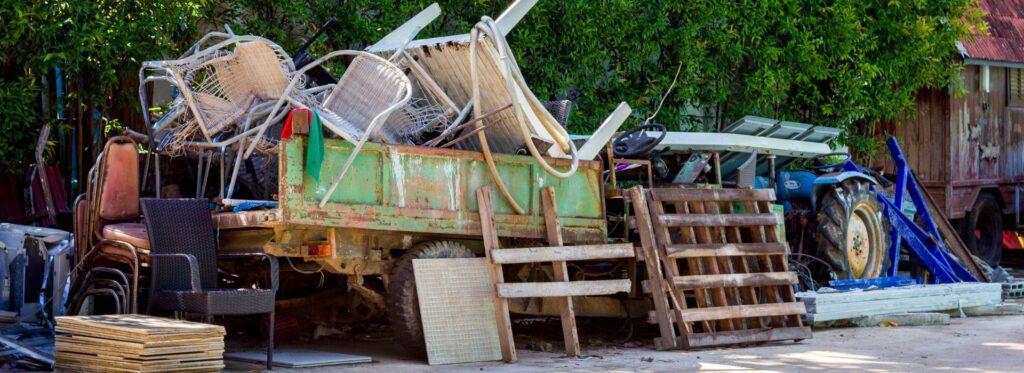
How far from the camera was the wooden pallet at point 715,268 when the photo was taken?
10.4 metres

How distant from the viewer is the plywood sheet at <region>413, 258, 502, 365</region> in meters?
9.12

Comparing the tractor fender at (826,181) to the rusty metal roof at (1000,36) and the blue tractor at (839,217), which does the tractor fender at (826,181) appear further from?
the rusty metal roof at (1000,36)

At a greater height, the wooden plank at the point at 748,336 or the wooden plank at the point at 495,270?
the wooden plank at the point at 495,270

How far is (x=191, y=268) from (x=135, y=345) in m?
0.93

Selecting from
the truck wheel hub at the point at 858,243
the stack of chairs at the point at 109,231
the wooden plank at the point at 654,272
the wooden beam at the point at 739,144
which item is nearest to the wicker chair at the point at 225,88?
the stack of chairs at the point at 109,231

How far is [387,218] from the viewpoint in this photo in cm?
898

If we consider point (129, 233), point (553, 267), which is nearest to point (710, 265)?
point (553, 267)

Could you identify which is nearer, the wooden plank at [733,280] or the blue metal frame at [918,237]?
the wooden plank at [733,280]

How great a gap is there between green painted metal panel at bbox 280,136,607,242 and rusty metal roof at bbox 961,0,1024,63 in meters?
12.4

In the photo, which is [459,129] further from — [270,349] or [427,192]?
[270,349]

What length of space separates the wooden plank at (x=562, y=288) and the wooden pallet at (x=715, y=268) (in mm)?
382

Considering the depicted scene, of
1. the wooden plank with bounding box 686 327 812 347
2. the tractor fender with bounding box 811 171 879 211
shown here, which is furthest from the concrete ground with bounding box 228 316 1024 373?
the tractor fender with bounding box 811 171 879 211

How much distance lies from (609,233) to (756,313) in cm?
138

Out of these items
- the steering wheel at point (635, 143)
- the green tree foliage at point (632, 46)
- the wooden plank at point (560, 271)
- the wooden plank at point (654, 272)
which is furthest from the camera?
the steering wheel at point (635, 143)
